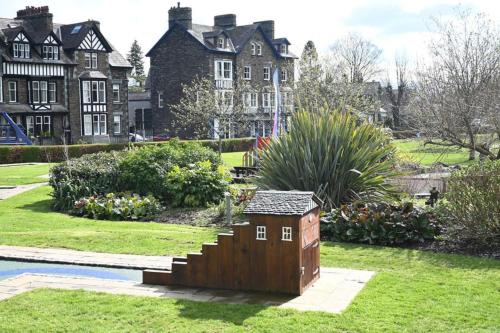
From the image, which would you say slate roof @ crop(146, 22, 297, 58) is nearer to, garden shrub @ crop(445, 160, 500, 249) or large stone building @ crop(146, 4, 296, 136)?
large stone building @ crop(146, 4, 296, 136)

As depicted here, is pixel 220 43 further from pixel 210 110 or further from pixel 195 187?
pixel 195 187

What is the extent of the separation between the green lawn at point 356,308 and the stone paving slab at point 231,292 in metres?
0.22

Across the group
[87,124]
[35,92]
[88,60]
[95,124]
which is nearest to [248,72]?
[95,124]

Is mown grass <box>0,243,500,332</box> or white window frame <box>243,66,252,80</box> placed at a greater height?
white window frame <box>243,66,252,80</box>

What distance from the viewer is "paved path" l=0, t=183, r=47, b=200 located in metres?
20.8

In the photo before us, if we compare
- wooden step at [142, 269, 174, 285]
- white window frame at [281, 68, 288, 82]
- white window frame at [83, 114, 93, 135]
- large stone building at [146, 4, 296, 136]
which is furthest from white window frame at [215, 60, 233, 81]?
wooden step at [142, 269, 174, 285]

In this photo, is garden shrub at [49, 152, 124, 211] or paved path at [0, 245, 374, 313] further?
garden shrub at [49, 152, 124, 211]

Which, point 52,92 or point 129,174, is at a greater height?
point 52,92

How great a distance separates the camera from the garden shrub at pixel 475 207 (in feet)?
35.2

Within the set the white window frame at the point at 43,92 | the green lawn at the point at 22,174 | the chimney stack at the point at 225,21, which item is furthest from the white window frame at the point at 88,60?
the green lawn at the point at 22,174

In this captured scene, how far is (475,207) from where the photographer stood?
35.8 feet

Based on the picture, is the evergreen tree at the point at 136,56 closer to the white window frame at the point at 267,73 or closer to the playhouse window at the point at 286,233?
the white window frame at the point at 267,73

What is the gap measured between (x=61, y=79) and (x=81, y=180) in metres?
32.2

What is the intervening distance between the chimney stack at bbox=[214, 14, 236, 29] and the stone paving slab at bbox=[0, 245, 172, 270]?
52241 millimetres
